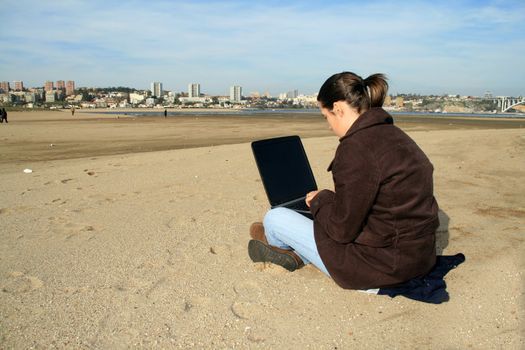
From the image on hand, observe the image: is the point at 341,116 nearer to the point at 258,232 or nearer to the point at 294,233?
the point at 294,233

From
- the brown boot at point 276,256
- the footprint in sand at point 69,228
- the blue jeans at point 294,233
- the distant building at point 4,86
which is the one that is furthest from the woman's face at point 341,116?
the distant building at point 4,86

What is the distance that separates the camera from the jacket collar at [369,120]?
2418mm

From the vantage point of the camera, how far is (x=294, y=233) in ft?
10.0

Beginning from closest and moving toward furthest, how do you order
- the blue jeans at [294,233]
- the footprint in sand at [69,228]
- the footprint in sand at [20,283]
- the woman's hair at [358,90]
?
1. the woman's hair at [358,90]
2. the blue jeans at [294,233]
3. the footprint in sand at [20,283]
4. the footprint in sand at [69,228]

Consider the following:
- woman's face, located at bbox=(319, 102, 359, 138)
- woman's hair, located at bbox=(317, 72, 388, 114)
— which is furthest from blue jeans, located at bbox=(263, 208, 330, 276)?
woman's hair, located at bbox=(317, 72, 388, 114)

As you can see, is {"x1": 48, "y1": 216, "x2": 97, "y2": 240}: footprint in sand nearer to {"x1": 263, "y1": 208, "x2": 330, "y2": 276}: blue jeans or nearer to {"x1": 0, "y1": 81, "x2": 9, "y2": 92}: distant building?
{"x1": 263, "y1": 208, "x2": 330, "y2": 276}: blue jeans

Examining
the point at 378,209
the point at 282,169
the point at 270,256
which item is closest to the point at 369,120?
the point at 378,209

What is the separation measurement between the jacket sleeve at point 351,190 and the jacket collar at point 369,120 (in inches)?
3.9

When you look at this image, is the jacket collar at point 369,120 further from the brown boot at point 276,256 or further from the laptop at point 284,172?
the brown boot at point 276,256

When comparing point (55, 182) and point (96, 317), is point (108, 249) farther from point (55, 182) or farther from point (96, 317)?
point (55, 182)

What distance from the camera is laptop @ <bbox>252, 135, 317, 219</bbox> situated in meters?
3.53

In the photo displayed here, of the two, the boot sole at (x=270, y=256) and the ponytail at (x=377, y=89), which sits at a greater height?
the ponytail at (x=377, y=89)

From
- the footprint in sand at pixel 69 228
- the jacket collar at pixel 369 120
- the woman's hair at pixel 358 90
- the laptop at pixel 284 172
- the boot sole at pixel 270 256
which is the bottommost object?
the footprint in sand at pixel 69 228

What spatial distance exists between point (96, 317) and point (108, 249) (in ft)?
4.38
